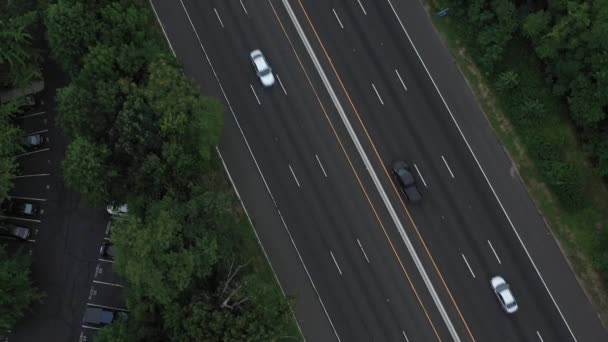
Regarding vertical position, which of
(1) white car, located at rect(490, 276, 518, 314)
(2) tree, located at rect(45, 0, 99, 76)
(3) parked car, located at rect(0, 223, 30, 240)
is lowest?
(1) white car, located at rect(490, 276, 518, 314)

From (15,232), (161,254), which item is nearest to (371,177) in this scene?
(161,254)

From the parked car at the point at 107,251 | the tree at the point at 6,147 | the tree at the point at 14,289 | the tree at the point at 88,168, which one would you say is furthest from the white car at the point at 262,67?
the tree at the point at 14,289

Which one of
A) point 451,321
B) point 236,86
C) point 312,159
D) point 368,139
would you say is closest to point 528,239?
point 451,321

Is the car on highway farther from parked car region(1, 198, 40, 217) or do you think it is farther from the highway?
parked car region(1, 198, 40, 217)

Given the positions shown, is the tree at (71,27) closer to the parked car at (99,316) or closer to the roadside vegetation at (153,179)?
the roadside vegetation at (153,179)

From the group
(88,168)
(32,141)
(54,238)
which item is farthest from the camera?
(32,141)

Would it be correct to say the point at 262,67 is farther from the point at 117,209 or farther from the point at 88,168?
the point at 88,168

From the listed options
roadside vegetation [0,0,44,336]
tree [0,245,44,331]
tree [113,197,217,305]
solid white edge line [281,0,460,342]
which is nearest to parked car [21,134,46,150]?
roadside vegetation [0,0,44,336]
